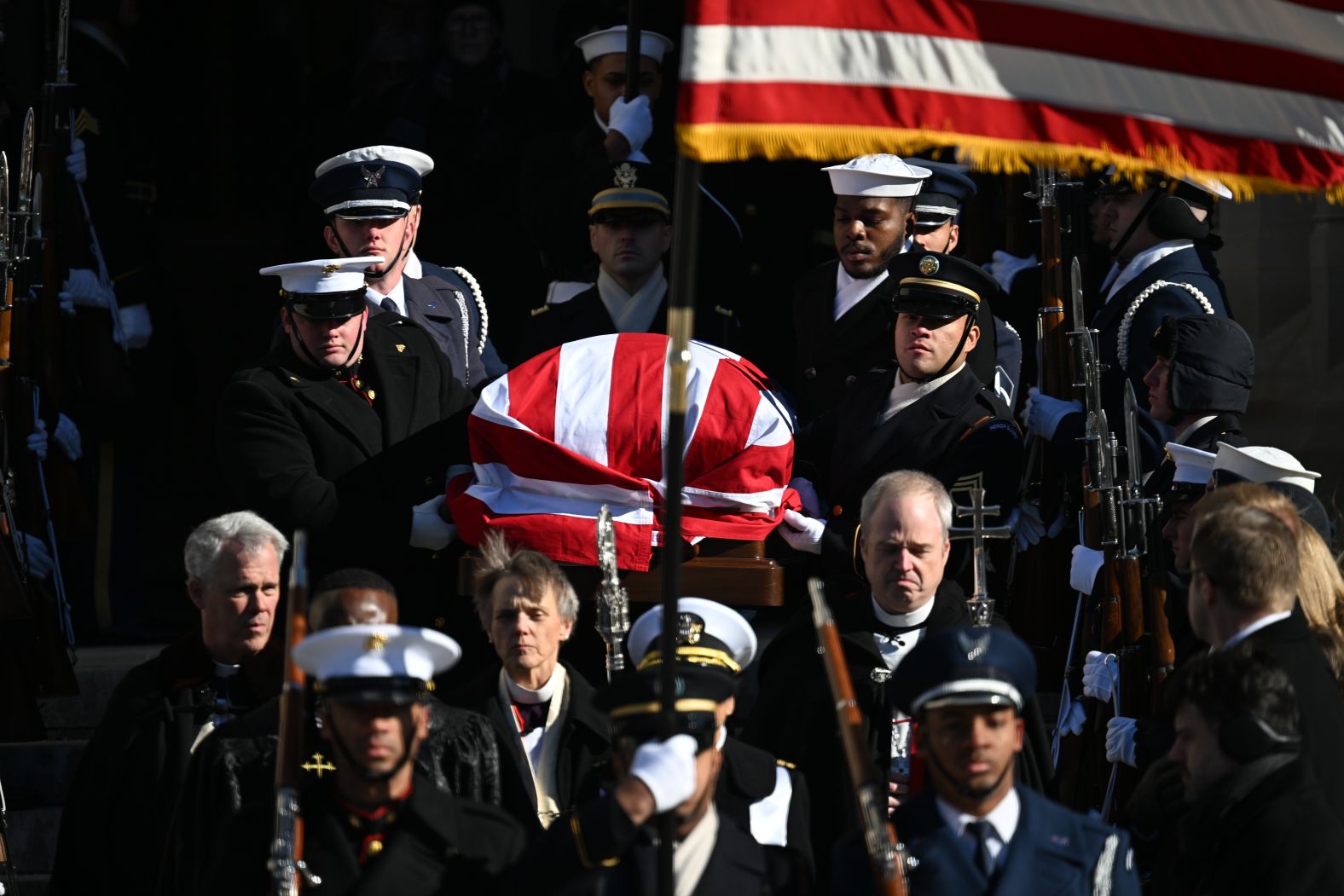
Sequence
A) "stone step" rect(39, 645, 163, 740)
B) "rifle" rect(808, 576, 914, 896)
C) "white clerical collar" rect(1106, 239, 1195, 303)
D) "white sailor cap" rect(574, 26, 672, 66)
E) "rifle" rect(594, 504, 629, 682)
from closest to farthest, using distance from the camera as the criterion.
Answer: "rifle" rect(808, 576, 914, 896) < "rifle" rect(594, 504, 629, 682) < "white clerical collar" rect(1106, 239, 1195, 303) < "stone step" rect(39, 645, 163, 740) < "white sailor cap" rect(574, 26, 672, 66)

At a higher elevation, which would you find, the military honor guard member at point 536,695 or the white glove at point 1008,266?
the white glove at point 1008,266

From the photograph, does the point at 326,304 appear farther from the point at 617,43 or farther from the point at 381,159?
the point at 617,43

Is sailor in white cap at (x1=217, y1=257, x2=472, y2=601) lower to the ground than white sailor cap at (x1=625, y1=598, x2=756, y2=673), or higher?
higher

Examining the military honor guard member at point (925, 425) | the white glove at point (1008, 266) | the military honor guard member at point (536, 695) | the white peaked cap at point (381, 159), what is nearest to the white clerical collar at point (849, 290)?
the military honor guard member at point (925, 425)

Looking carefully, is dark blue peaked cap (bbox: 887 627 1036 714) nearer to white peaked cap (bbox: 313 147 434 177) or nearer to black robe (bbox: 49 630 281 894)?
black robe (bbox: 49 630 281 894)

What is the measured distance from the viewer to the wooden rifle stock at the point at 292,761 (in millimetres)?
5988

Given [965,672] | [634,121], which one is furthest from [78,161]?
[965,672]

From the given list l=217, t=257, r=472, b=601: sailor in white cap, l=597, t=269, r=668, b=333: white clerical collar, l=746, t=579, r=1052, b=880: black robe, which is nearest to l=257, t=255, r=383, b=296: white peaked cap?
l=217, t=257, r=472, b=601: sailor in white cap

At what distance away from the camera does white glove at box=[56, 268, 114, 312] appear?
34.6 ft

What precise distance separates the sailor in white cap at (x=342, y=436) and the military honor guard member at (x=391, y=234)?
0.54m

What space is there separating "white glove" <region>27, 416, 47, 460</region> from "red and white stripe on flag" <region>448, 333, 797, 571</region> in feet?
8.15

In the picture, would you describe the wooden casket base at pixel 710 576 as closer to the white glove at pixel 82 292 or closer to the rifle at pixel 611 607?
the rifle at pixel 611 607

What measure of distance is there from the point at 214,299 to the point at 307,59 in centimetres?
160

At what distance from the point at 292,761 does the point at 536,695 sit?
1.41 m
